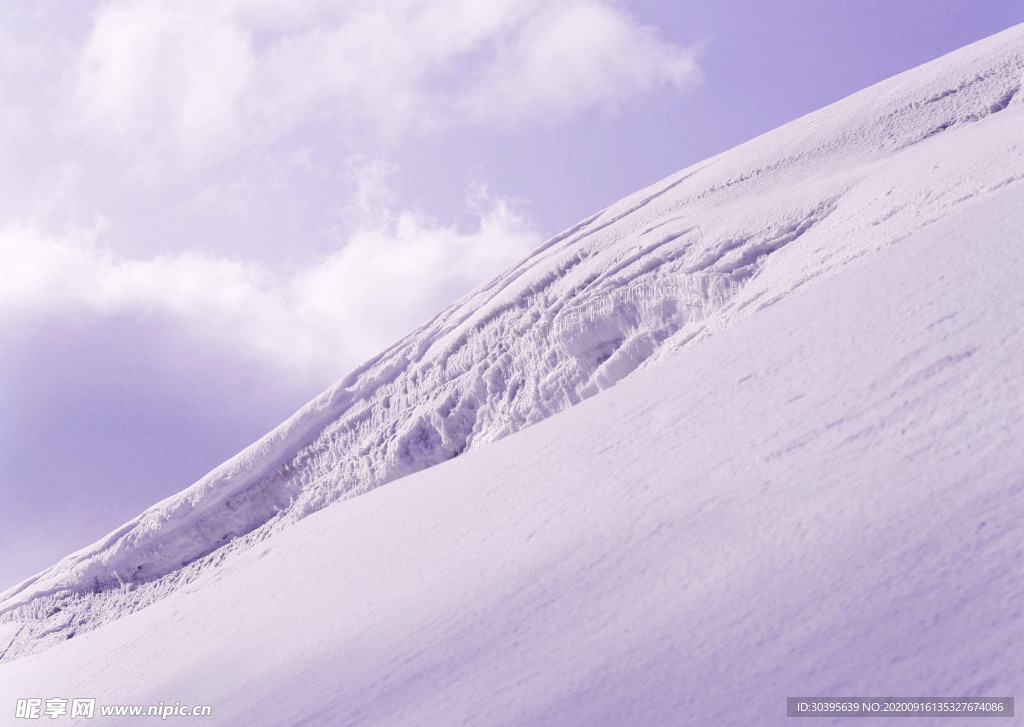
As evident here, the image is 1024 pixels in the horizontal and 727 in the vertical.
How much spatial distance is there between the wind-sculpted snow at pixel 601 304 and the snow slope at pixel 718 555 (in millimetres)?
1036

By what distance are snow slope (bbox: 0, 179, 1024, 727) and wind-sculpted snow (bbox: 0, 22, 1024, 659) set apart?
1.04 metres

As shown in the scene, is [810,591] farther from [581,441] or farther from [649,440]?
[581,441]

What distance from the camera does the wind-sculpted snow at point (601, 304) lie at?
583 centimetres

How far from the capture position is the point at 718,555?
9.50 feet

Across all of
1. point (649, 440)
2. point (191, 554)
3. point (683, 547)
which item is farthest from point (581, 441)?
point (191, 554)

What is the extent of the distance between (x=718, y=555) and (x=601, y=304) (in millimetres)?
4352

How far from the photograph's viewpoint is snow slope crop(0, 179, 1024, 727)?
89.4 inches
